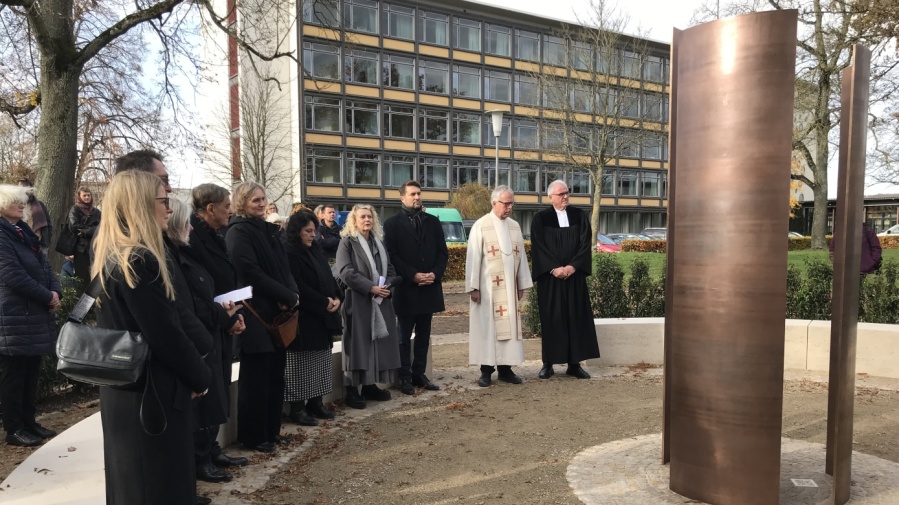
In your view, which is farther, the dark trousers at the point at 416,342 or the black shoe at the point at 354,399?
the dark trousers at the point at 416,342

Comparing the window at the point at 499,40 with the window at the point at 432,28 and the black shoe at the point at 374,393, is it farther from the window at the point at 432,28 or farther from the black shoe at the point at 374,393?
the black shoe at the point at 374,393

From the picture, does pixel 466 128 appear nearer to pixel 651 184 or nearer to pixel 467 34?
pixel 467 34

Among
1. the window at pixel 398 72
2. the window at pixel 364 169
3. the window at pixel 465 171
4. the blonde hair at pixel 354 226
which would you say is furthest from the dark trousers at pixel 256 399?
the window at pixel 465 171

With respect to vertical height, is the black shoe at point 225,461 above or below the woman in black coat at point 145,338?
below

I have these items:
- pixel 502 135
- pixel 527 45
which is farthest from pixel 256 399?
pixel 527 45

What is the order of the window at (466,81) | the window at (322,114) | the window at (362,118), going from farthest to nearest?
the window at (466,81) → the window at (362,118) → the window at (322,114)

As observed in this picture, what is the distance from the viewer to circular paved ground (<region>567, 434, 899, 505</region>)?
13.2 feet

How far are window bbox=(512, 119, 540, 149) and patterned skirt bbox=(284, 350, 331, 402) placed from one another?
4519 centimetres

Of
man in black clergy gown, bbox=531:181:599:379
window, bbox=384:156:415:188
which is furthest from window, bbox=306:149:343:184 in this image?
man in black clergy gown, bbox=531:181:599:379

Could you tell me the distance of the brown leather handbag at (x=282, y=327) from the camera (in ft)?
16.6

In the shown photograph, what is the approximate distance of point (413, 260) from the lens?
7.12 meters

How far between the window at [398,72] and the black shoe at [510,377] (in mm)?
39793

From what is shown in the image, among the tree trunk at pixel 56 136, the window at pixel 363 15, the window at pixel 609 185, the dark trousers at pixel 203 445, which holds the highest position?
the window at pixel 363 15

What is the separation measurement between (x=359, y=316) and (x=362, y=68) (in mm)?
40158
